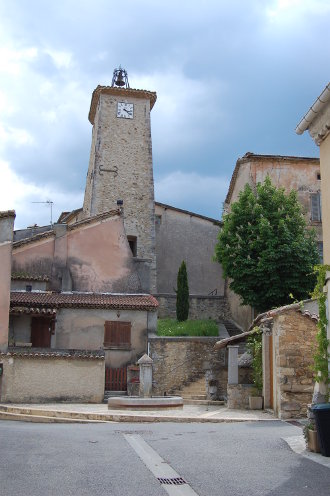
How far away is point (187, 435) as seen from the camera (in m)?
12.0

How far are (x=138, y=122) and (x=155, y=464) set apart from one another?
105ft

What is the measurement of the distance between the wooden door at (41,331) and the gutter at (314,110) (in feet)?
60.7

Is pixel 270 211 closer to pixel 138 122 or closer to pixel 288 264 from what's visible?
pixel 288 264

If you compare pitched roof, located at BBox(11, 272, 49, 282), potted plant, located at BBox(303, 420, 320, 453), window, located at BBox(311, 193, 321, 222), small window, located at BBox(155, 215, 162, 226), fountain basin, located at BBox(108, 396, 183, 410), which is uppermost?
small window, located at BBox(155, 215, 162, 226)

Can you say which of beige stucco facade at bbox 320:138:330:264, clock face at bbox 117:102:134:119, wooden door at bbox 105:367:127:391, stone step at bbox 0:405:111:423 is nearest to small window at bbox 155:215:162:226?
clock face at bbox 117:102:134:119

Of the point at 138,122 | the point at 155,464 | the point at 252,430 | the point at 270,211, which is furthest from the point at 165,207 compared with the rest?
the point at 155,464

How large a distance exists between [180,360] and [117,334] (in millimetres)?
3093

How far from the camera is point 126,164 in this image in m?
37.4

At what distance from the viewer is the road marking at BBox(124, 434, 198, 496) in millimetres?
6650

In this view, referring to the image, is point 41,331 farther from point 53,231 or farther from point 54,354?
point 53,231

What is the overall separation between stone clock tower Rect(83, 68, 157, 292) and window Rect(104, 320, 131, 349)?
8.42 metres

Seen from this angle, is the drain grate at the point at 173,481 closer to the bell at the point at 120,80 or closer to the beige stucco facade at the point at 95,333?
the beige stucco facade at the point at 95,333

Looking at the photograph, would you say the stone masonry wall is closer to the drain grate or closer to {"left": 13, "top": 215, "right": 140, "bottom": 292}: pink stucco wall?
{"left": 13, "top": 215, "right": 140, "bottom": 292}: pink stucco wall

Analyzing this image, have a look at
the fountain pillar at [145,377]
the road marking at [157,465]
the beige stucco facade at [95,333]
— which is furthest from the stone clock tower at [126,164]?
the road marking at [157,465]
